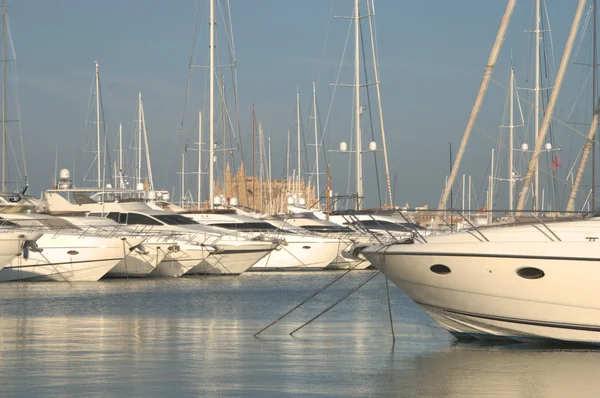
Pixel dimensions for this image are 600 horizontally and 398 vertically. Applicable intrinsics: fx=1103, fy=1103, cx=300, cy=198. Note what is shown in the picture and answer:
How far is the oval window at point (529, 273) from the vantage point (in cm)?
1580

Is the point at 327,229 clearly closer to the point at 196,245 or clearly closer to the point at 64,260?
the point at 196,245

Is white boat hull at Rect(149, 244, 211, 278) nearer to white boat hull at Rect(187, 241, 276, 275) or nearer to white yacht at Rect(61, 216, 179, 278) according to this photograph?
white yacht at Rect(61, 216, 179, 278)

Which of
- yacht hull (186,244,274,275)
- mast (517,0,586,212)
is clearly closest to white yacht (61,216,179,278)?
yacht hull (186,244,274,275)

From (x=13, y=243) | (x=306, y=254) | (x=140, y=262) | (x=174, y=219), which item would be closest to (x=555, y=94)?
(x=13, y=243)

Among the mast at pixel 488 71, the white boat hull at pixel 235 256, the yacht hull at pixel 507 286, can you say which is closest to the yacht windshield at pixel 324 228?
the white boat hull at pixel 235 256

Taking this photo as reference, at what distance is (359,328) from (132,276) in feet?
64.9

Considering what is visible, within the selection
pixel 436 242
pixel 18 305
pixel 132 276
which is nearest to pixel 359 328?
pixel 436 242

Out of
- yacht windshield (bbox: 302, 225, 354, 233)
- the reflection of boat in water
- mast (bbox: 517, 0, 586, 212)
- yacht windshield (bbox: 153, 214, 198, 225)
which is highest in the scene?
mast (bbox: 517, 0, 586, 212)

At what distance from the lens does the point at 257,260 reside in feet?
134

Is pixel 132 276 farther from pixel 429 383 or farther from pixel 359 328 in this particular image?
pixel 429 383

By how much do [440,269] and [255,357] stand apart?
10.5ft

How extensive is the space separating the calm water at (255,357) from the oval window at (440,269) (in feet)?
3.83

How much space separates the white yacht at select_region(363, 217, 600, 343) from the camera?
51.1ft

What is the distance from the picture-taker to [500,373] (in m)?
14.1
